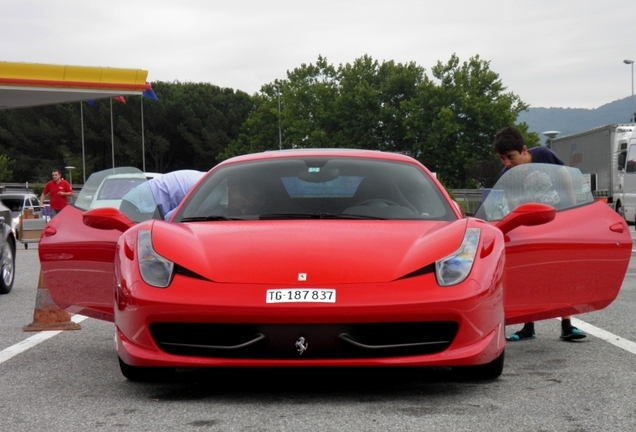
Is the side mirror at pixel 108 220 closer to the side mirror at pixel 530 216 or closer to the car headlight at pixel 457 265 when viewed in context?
the car headlight at pixel 457 265

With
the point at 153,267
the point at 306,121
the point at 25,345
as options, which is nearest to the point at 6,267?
the point at 25,345

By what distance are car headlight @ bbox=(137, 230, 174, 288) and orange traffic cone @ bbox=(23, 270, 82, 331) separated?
3.40 meters

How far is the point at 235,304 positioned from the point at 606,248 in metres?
2.38

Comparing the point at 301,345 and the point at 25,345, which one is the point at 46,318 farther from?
the point at 301,345

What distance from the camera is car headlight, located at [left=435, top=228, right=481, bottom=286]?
5.10 meters

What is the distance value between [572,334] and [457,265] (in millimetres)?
2604

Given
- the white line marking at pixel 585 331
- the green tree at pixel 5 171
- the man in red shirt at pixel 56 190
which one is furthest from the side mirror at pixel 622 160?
the green tree at pixel 5 171

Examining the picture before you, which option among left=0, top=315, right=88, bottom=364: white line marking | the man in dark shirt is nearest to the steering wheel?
the man in dark shirt

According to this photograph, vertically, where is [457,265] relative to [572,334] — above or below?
above

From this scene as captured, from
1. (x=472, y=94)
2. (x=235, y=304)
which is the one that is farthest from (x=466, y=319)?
(x=472, y=94)

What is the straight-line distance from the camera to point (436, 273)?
5.09 meters

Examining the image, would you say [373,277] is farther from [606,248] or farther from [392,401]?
[606,248]

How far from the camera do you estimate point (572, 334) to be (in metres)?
7.50

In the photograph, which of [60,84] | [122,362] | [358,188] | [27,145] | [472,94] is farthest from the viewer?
[27,145]
